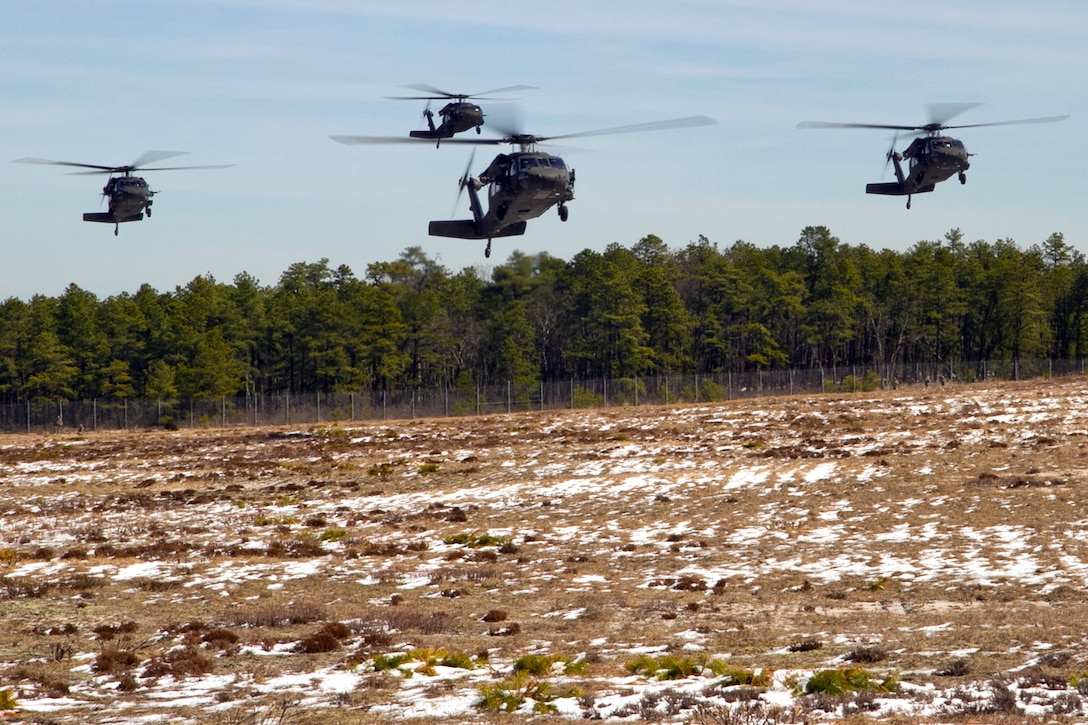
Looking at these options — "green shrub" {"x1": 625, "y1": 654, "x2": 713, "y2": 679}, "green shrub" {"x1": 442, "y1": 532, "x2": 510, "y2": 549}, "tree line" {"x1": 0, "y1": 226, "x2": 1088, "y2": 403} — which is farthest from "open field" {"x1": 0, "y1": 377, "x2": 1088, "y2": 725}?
"tree line" {"x1": 0, "y1": 226, "x2": 1088, "y2": 403}

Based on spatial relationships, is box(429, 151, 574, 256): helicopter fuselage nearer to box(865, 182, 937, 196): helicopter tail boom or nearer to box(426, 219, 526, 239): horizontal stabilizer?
box(426, 219, 526, 239): horizontal stabilizer

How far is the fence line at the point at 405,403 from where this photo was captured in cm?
8456

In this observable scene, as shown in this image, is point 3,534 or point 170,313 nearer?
point 3,534

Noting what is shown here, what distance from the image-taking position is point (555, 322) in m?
122

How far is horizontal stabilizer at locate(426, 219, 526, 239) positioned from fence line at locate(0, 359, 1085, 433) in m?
40.2

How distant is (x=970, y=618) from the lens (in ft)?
59.2

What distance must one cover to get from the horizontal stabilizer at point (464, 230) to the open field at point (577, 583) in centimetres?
841

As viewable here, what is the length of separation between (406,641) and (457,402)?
6628cm

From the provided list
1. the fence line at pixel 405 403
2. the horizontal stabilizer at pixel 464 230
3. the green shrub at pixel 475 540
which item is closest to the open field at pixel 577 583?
the green shrub at pixel 475 540

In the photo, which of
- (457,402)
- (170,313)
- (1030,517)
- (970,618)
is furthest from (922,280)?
(970,618)

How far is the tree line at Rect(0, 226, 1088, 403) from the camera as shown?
102188mm

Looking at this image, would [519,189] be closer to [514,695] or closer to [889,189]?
[889,189]

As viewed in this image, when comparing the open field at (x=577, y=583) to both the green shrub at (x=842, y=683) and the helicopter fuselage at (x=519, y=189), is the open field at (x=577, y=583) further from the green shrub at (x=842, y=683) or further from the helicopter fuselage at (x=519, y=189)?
the helicopter fuselage at (x=519, y=189)

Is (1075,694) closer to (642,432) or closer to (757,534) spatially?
(757,534)
